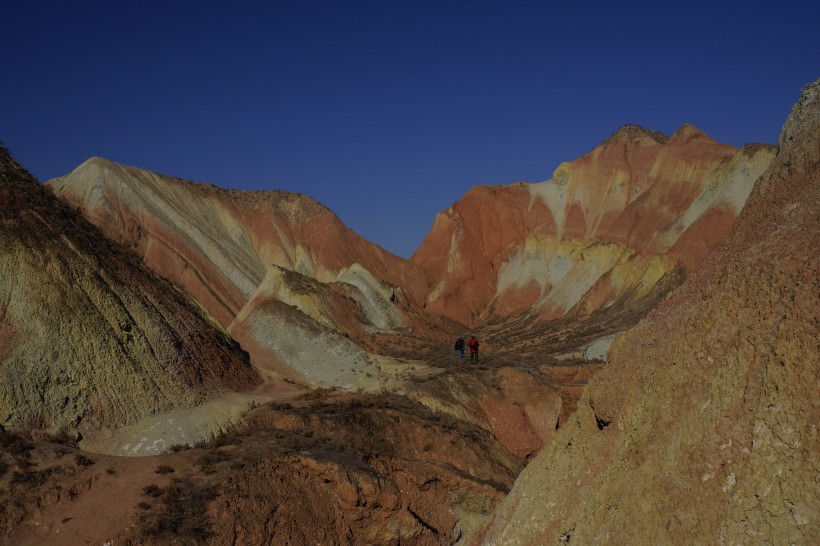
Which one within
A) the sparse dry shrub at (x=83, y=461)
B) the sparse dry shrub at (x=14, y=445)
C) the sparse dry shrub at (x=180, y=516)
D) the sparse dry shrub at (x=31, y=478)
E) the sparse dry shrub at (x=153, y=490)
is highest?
the sparse dry shrub at (x=14, y=445)

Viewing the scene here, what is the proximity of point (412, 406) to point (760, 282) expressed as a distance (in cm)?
2000

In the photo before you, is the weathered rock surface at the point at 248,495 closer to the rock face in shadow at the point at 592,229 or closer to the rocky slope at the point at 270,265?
the rocky slope at the point at 270,265

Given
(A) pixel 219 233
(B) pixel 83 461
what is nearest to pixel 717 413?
(B) pixel 83 461

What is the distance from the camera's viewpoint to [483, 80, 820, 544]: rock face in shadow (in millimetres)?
6992

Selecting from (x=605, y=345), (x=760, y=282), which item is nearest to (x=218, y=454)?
(x=760, y=282)

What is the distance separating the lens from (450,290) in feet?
286

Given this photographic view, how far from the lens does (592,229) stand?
83.2m

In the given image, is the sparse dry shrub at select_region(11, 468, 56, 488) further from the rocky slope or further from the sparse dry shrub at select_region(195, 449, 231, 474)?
the rocky slope

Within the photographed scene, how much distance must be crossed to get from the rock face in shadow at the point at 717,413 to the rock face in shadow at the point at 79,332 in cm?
1436

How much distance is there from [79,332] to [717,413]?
19.9 m

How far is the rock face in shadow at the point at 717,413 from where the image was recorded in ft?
22.9

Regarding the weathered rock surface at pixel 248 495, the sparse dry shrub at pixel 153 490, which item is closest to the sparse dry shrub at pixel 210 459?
the weathered rock surface at pixel 248 495

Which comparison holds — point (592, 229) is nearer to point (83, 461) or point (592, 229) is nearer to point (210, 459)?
point (210, 459)

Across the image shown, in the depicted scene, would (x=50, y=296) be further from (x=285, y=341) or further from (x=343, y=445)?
(x=285, y=341)
